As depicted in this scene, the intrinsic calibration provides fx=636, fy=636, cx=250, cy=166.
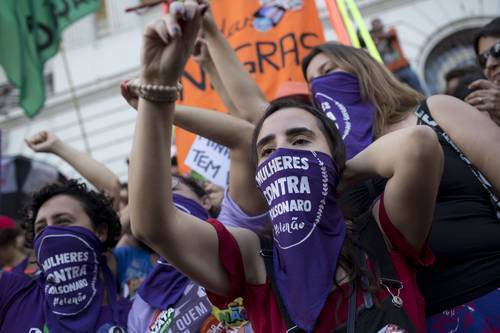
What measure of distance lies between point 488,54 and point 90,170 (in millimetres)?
1886

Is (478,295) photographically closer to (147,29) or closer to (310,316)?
(310,316)

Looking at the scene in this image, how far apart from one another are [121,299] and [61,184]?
2.09 feet

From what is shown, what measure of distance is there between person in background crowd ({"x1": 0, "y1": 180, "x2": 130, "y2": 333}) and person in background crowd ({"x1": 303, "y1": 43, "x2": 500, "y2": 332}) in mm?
1096

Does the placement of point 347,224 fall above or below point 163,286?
above

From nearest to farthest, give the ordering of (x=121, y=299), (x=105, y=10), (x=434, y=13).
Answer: (x=121, y=299)
(x=434, y=13)
(x=105, y=10)

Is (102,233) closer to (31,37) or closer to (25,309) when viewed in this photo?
(25,309)

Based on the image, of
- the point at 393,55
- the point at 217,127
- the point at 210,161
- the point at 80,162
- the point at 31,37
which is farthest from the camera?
the point at 393,55

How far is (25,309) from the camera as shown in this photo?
239 cm

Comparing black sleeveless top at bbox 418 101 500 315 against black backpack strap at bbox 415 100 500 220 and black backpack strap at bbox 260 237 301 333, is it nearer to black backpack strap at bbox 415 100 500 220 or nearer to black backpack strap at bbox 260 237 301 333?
black backpack strap at bbox 415 100 500 220

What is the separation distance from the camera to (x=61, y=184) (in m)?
2.87

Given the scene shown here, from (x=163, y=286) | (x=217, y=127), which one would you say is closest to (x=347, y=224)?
(x=217, y=127)

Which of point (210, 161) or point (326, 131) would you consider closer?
point (326, 131)

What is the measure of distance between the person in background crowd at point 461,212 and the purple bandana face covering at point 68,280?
1095 millimetres

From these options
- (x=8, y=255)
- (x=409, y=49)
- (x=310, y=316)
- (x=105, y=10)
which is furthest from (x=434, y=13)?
(x=310, y=316)
